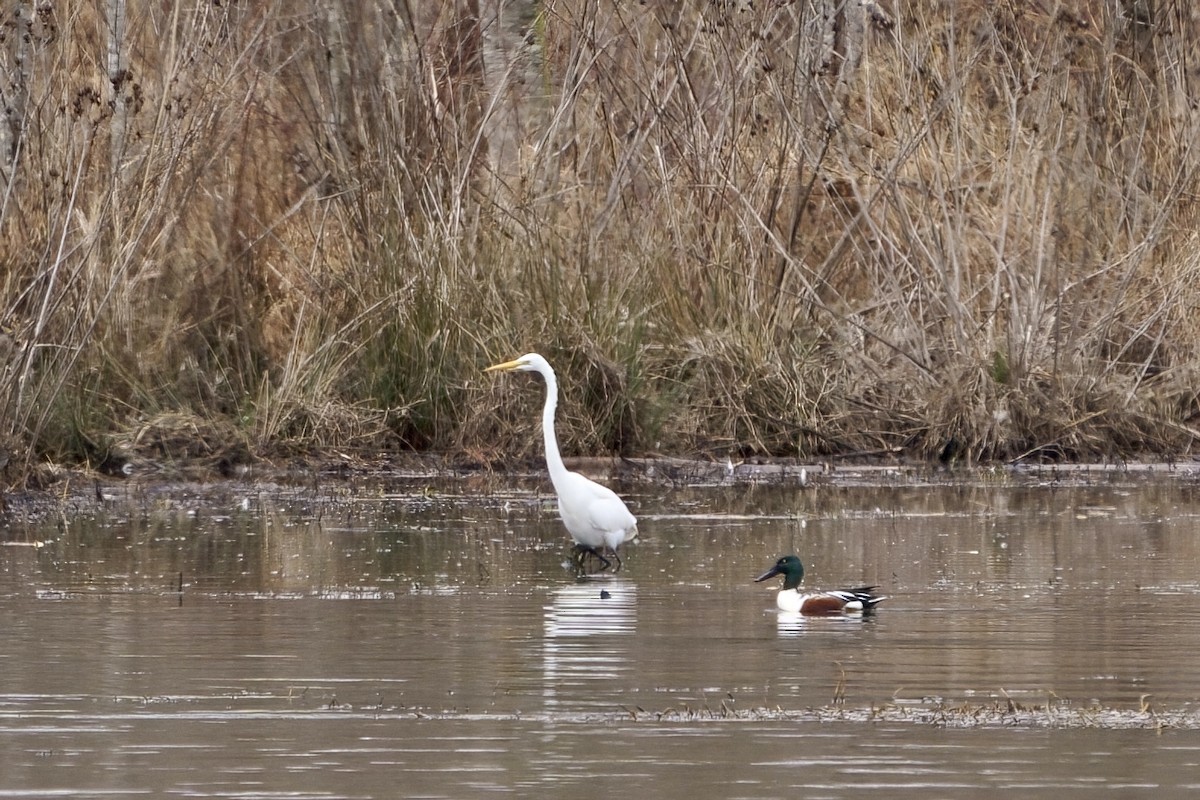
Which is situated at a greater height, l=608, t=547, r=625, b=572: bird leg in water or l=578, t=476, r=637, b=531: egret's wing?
l=578, t=476, r=637, b=531: egret's wing

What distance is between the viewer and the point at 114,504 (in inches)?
502

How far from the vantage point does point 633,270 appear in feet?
47.7

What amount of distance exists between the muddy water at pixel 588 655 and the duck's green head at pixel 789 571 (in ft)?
0.33

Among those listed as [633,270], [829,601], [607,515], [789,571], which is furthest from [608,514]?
[633,270]

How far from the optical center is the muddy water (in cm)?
582

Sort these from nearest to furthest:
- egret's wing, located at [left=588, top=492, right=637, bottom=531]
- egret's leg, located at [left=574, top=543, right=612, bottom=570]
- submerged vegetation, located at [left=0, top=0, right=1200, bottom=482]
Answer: egret's wing, located at [left=588, top=492, right=637, bottom=531], egret's leg, located at [left=574, top=543, right=612, bottom=570], submerged vegetation, located at [left=0, top=0, right=1200, bottom=482]

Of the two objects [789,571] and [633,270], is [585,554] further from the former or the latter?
[633,270]

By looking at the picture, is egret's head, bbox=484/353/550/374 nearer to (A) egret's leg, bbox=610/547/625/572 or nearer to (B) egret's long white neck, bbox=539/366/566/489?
(B) egret's long white neck, bbox=539/366/566/489

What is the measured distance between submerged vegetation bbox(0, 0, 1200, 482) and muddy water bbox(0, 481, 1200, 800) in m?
1.76

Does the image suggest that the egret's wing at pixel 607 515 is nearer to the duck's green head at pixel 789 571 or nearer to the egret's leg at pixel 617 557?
the egret's leg at pixel 617 557

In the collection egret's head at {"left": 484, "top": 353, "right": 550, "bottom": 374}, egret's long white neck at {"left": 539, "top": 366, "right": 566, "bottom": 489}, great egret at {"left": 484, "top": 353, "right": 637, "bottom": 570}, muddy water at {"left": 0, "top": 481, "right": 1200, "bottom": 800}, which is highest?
egret's head at {"left": 484, "top": 353, "right": 550, "bottom": 374}

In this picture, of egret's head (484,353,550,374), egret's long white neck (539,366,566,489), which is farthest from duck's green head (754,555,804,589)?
egret's head (484,353,550,374)

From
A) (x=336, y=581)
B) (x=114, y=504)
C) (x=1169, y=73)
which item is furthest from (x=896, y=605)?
(x=1169, y=73)

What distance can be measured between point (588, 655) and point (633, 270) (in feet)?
23.1
